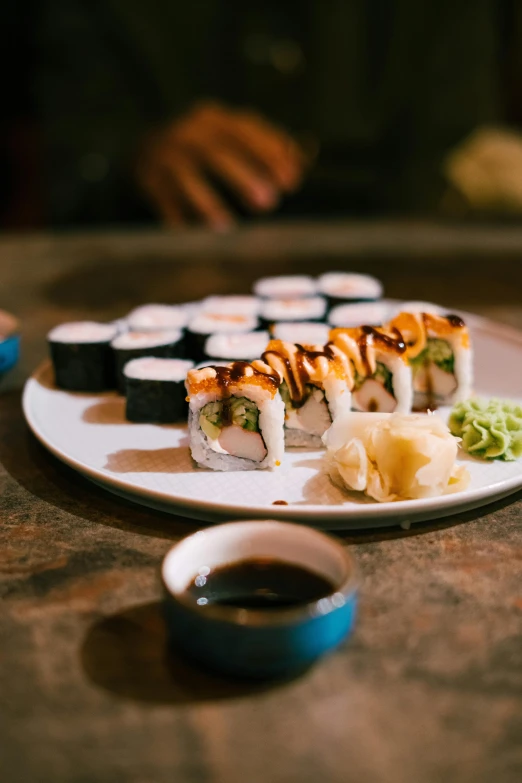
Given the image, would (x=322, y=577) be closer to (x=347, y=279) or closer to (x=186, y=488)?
(x=186, y=488)

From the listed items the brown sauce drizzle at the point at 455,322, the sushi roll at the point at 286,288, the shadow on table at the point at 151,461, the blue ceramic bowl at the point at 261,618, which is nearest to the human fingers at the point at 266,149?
the sushi roll at the point at 286,288

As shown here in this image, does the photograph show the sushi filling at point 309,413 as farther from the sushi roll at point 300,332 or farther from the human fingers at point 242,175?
the human fingers at point 242,175

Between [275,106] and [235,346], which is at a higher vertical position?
[275,106]

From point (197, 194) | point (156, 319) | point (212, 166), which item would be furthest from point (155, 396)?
point (212, 166)

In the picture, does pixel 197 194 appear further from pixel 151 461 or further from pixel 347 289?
pixel 151 461

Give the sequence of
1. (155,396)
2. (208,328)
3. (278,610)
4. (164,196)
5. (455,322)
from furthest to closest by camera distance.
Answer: (164,196) < (208,328) < (455,322) < (155,396) < (278,610)

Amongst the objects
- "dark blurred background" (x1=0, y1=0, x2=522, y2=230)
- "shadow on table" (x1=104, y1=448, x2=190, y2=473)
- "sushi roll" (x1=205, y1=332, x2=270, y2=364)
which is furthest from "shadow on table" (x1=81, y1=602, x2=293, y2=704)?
"dark blurred background" (x1=0, y1=0, x2=522, y2=230)
